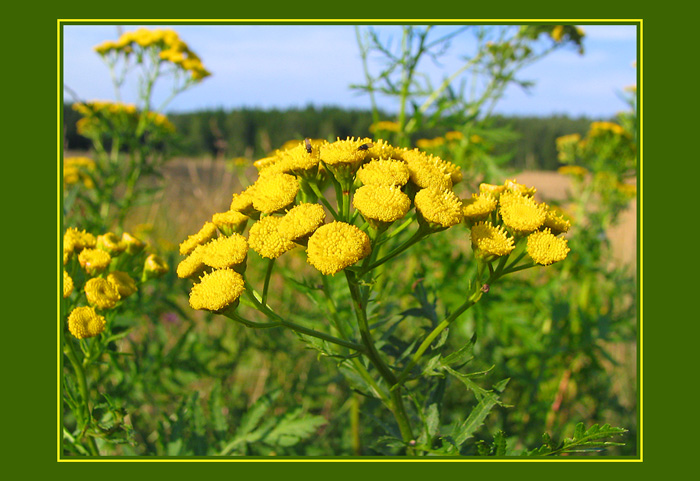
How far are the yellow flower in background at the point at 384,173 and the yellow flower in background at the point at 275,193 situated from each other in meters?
0.22

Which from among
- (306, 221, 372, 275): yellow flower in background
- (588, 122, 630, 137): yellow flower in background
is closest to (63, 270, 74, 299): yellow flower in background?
(306, 221, 372, 275): yellow flower in background

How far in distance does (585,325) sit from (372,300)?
223cm

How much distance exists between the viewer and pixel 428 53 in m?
3.09

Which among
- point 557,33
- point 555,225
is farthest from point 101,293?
point 557,33

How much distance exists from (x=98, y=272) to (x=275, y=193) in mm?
914

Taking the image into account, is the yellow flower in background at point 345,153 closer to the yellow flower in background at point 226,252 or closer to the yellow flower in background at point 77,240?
the yellow flower in background at point 226,252

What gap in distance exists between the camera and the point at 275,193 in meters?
1.64

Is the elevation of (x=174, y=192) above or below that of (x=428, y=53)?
below

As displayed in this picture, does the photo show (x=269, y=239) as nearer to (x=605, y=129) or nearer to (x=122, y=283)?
(x=122, y=283)

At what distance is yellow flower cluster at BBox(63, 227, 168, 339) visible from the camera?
1.82 metres

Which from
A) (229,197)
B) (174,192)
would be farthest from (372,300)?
(174,192)

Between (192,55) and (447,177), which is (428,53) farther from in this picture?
(192,55)

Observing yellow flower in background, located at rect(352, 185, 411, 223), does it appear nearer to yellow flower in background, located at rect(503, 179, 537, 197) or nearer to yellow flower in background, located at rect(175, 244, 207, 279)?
yellow flower in background, located at rect(503, 179, 537, 197)

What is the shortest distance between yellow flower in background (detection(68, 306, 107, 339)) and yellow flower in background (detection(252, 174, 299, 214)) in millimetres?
724
